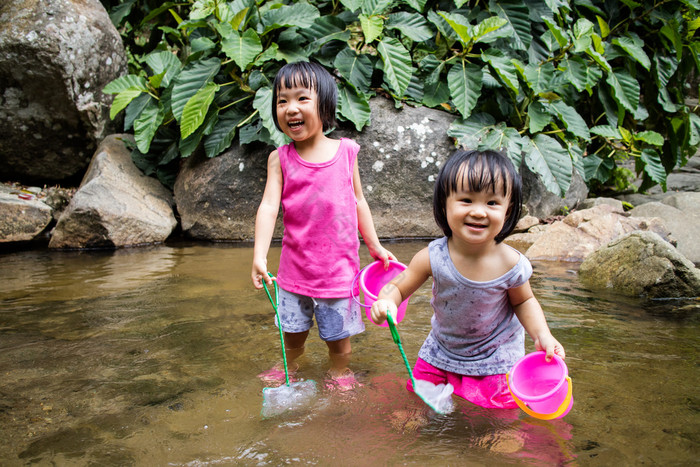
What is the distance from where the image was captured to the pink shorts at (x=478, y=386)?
2064mm

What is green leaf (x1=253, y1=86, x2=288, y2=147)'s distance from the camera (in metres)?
5.34

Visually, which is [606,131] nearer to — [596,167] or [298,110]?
[596,167]

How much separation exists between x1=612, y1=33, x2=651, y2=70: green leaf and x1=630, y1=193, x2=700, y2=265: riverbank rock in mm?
1511

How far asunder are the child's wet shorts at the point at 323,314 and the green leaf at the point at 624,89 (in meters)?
5.07

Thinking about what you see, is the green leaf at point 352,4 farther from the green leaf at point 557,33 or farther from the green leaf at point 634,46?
the green leaf at point 634,46

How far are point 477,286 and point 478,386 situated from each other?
39 centimetres

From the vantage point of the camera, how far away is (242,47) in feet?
18.0

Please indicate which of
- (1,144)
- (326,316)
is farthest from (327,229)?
(1,144)

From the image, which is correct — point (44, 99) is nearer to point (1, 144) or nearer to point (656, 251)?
point (1, 144)

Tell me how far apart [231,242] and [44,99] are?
102 inches

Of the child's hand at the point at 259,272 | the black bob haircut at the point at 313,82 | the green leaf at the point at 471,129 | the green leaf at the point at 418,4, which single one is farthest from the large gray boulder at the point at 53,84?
the child's hand at the point at 259,272

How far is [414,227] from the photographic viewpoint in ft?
19.3

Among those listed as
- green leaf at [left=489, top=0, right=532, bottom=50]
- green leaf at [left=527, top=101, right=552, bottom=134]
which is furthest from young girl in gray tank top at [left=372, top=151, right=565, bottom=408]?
green leaf at [left=489, top=0, right=532, bottom=50]

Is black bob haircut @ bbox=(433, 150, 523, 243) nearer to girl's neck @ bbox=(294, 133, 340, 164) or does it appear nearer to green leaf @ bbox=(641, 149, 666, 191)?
girl's neck @ bbox=(294, 133, 340, 164)
